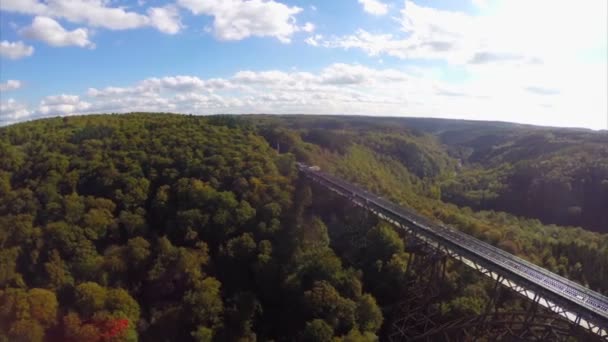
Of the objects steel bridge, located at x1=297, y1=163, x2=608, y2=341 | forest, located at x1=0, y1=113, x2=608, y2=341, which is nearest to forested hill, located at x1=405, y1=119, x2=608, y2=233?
forest, located at x1=0, y1=113, x2=608, y2=341

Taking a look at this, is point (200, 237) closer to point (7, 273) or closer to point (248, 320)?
point (248, 320)

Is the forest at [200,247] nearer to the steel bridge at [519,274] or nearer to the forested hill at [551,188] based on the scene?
the steel bridge at [519,274]

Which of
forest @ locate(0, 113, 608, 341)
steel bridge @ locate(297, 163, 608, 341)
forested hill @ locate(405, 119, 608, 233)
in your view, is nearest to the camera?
steel bridge @ locate(297, 163, 608, 341)

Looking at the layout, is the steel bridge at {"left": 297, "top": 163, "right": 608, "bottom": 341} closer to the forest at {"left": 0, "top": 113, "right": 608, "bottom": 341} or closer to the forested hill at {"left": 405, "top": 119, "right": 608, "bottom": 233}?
the forest at {"left": 0, "top": 113, "right": 608, "bottom": 341}

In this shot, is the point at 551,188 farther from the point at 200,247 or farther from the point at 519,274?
the point at 200,247

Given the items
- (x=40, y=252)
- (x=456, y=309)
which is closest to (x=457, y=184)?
(x=456, y=309)

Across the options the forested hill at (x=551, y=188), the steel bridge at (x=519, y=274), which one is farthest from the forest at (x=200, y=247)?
the forested hill at (x=551, y=188)
